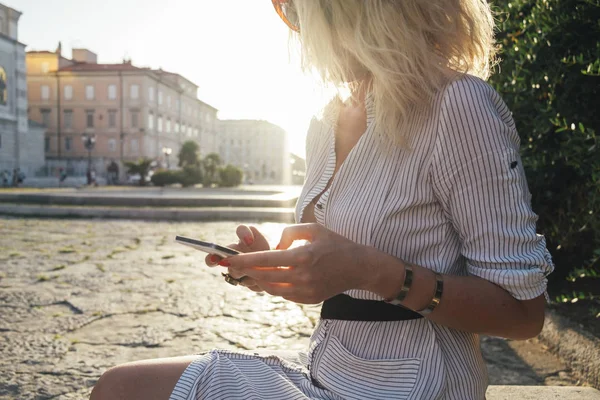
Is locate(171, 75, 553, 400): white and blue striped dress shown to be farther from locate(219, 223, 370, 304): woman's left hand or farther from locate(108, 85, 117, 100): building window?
locate(108, 85, 117, 100): building window

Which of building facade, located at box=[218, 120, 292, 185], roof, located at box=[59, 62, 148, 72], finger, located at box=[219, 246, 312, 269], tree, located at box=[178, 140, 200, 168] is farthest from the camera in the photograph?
building facade, located at box=[218, 120, 292, 185]

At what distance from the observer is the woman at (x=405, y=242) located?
0.92 meters

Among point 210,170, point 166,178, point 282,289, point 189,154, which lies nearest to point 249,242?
point 282,289

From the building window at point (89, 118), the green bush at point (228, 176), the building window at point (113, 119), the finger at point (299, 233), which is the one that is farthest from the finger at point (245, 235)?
the building window at point (89, 118)

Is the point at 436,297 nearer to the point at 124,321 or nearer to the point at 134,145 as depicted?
the point at 124,321

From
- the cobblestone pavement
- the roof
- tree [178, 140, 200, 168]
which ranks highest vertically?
the roof

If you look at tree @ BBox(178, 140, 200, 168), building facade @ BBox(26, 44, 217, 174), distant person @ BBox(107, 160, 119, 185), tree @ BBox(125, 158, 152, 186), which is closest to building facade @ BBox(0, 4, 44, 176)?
distant person @ BBox(107, 160, 119, 185)

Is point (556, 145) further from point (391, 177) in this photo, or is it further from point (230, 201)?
point (230, 201)

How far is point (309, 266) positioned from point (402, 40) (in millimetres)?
537

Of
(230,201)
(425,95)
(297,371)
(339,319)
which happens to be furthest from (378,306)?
(230,201)

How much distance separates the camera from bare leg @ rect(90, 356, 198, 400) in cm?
96

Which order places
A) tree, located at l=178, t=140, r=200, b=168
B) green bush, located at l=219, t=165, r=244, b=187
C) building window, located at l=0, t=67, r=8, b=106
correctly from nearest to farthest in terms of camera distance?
green bush, located at l=219, t=165, r=244, b=187, building window, located at l=0, t=67, r=8, b=106, tree, located at l=178, t=140, r=200, b=168

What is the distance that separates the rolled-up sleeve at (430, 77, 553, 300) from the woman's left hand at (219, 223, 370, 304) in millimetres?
241

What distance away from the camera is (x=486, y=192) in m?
0.94
